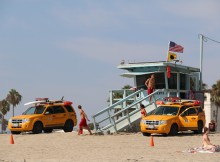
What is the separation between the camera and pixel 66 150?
18266 mm

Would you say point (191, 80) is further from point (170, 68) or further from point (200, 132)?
point (200, 132)

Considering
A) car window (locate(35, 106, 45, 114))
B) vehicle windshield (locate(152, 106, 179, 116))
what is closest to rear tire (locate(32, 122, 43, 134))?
car window (locate(35, 106, 45, 114))

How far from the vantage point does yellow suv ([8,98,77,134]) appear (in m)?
27.6

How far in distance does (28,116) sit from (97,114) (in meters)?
3.96

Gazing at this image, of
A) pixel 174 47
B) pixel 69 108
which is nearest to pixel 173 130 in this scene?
pixel 69 108

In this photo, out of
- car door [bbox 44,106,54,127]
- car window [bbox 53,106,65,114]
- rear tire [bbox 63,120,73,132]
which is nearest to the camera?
car door [bbox 44,106,54,127]

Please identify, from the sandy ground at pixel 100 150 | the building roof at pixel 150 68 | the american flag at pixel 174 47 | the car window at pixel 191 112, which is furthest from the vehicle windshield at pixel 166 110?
the american flag at pixel 174 47

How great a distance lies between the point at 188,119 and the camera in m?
25.7

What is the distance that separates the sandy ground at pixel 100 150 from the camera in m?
15.5

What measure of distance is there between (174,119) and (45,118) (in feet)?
24.9

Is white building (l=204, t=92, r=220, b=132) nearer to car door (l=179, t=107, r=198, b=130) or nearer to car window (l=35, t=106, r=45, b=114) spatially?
car window (l=35, t=106, r=45, b=114)

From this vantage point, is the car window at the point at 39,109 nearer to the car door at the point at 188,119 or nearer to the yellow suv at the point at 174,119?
the yellow suv at the point at 174,119

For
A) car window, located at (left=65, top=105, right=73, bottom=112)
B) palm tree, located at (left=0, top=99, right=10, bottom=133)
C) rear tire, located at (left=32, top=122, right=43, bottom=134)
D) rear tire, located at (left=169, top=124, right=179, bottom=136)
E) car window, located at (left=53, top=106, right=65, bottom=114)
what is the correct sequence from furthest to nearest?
1. palm tree, located at (left=0, top=99, right=10, bottom=133)
2. car window, located at (left=65, top=105, right=73, bottom=112)
3. car window, located at (left=53, top=106, right=65, bottom=114)
4. rear tire, located at (left=32, top=122, right=43, bottom=134)
5. rear tire, located at (left=169, top=124, right=179, bottom=136)

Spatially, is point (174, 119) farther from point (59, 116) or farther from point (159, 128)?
point (59, 116)
